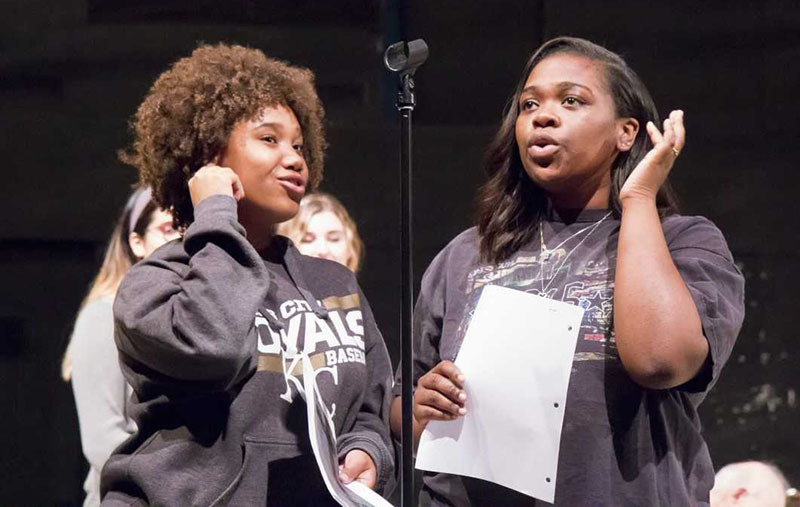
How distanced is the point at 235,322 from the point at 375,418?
352 mm

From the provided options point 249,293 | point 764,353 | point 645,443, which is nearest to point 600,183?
point 645,443

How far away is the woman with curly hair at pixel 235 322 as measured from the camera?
158 cm

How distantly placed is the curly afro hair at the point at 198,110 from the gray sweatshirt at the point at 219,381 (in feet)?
0.54

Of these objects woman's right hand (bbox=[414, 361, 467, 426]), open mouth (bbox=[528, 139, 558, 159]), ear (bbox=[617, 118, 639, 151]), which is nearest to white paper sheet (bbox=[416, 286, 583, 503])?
woman's right hand (bbox=[414, 361, 467, 426])

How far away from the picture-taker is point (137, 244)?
3.19m

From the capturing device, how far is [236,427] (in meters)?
1.62

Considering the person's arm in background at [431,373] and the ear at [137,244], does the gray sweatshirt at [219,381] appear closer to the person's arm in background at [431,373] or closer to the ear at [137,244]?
the person's arm in background at [431,373]

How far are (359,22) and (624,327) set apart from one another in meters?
1.80

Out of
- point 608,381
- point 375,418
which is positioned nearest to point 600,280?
point 608,381

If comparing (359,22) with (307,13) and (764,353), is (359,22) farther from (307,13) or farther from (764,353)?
(764,353)

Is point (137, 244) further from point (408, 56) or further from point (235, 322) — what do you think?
point (408, 56)

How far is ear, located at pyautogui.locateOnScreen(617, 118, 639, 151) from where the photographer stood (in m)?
1.84

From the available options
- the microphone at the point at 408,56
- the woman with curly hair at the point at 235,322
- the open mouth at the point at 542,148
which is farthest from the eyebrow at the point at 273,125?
the open mouth at the point at 542,148

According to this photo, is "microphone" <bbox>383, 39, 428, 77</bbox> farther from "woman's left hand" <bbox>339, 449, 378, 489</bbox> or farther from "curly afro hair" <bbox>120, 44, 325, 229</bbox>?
"woman's left hand" <bbox>339, 449, 378, 489</bbox>
